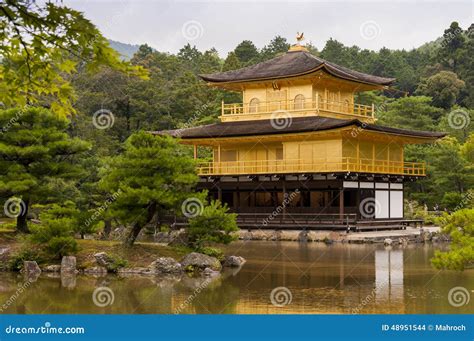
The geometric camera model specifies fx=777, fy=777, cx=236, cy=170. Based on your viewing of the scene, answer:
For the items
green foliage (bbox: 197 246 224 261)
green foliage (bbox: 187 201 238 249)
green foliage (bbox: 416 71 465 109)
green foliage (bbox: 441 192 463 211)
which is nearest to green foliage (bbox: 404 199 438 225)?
green foliage (bbox: 441 192 463 211)

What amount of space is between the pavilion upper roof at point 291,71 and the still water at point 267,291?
17557 mm

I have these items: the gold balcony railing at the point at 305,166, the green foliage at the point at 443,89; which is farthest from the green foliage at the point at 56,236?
the green foliage at the point at 443,89

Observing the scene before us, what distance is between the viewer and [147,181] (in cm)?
2208

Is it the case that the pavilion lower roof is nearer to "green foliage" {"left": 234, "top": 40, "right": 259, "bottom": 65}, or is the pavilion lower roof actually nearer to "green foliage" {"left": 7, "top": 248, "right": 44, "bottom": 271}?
"green foliage" {"left": 7, "top": 248, "right": 44, "bottom": 271}

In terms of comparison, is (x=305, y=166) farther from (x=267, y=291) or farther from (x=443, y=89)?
(x=443, y=89)

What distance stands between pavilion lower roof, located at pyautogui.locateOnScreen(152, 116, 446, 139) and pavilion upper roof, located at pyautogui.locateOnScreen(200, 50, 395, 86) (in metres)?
2.36

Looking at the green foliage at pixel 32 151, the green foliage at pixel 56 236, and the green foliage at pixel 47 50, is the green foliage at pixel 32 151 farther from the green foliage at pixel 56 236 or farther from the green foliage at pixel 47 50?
the green foliage at pixel 47 50

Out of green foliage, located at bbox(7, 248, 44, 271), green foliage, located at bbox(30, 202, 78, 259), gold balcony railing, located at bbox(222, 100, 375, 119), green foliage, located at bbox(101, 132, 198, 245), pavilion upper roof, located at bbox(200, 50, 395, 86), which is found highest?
pavilion upper roof, located at bbox(200, 50, 395, 86)

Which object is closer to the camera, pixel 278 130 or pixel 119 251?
pixel 119 251

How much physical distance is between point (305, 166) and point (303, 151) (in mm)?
1202

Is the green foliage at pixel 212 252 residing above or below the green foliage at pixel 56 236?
below

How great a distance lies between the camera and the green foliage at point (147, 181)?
21.8 meters

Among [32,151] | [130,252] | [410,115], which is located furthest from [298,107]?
[130,252]

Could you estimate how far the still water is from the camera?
14.6 m
